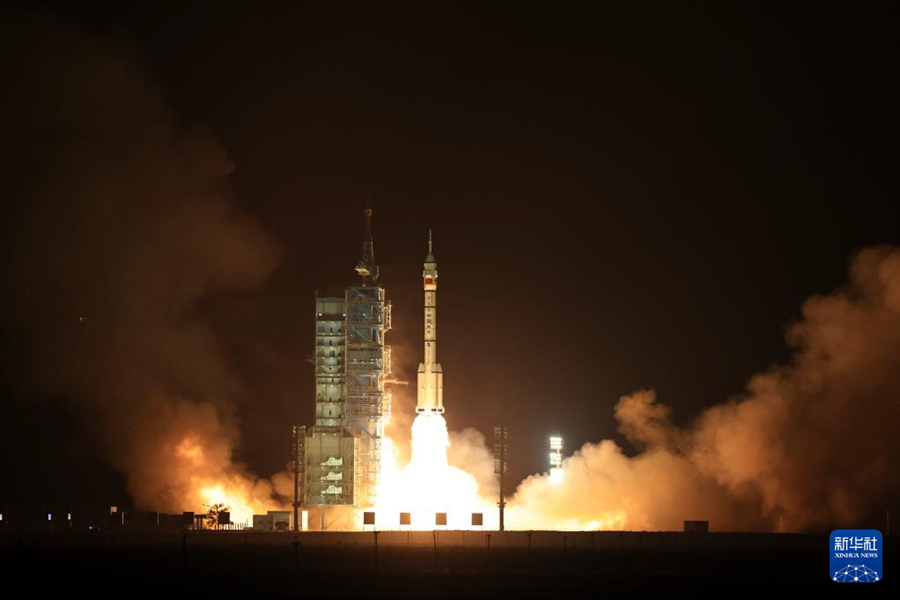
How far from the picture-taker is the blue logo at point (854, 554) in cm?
6197

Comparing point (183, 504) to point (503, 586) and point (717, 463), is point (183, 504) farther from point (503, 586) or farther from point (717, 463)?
point (503, 586)

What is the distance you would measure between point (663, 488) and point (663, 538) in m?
9.79

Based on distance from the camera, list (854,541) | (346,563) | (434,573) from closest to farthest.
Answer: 1. (854,541)
2. (434,573)
3. (346,563)

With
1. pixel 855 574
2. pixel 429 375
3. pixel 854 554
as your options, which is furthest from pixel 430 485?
pixel 854 554

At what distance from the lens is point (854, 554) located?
211 ft

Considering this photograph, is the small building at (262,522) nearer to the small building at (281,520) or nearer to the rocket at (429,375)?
the small building at (281,520)

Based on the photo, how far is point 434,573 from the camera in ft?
266

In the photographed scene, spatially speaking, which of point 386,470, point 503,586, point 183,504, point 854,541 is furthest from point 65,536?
point 854,541

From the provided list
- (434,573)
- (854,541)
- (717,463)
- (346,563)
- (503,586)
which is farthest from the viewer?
(717,463)

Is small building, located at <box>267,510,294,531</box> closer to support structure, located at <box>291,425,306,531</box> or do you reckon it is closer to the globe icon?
support structure, located at <box>291,425,306,531</box>

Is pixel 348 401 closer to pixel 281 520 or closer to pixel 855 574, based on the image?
pixel 281 520

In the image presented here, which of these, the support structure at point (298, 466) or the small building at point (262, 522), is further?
the small building at point (262, 522)

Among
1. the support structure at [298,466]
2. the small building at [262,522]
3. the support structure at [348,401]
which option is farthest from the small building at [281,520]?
the support structure at [348,401]

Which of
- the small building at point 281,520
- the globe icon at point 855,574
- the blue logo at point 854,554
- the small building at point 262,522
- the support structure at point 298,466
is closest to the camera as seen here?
the blue logo at point 854,554
